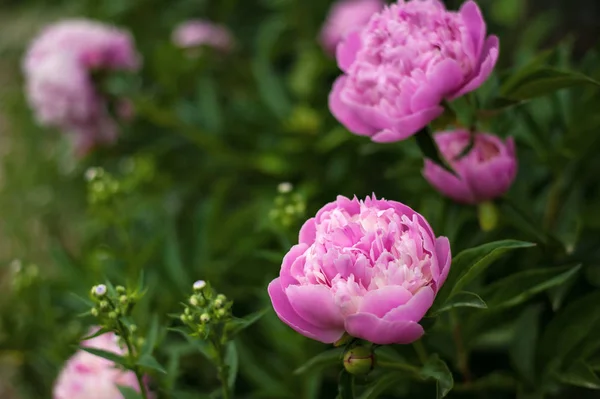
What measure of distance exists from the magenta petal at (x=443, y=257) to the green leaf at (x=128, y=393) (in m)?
0.33

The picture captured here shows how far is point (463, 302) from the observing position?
584 millimetres

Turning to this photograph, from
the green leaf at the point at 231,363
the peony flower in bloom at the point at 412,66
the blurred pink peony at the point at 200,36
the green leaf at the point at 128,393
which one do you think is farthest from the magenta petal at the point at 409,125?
the blurred pink peony at the point at 200,36

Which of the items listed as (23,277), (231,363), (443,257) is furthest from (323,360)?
(23,277)

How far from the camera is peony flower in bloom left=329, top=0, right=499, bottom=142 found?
633mm

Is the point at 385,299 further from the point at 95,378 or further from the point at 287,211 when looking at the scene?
the point at 95,378

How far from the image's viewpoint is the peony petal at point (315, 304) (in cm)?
53

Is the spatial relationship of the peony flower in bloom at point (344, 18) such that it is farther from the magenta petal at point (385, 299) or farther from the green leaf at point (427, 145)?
the magenta petal at point (385, 299)

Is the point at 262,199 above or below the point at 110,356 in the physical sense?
below

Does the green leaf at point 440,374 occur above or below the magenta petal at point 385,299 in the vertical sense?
below

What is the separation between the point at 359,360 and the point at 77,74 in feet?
2.97

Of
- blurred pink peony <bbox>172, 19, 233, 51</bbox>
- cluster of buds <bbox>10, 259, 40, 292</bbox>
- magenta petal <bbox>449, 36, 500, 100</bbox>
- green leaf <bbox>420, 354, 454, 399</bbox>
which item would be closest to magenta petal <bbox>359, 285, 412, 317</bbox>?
green leaf <bbox>420, 354, 454, 399</bbox>

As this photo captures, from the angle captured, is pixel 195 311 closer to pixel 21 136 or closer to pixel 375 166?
pixel 375 166

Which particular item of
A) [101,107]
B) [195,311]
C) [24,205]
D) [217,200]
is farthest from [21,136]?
[195,311]

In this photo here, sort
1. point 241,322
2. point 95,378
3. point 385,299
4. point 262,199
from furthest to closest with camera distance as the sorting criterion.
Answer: point 262,199 → point 95,378 → point 241,322 → point 385,299
